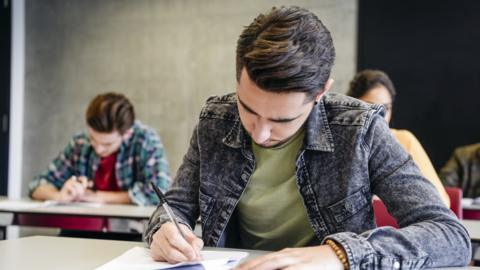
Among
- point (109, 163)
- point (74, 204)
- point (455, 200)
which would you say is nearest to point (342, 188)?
point (455, 200)

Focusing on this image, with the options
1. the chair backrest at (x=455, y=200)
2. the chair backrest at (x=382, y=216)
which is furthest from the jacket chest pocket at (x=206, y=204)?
the chair backrest at (x=455, y=200)

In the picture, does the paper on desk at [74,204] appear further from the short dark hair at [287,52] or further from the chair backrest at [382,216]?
the short dark hair at [287,52]

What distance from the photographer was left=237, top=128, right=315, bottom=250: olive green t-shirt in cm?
140

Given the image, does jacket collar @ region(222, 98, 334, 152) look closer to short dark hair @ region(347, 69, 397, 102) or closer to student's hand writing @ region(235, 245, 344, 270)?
student's hand writing @ region(235, 245, 344, 270)

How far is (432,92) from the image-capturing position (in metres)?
4.39

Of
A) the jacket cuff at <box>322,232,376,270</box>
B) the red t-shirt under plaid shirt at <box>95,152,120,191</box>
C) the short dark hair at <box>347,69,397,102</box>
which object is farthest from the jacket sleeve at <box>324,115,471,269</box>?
the red t-shirt under plaid shirt at <box>95,152,120,191</box>

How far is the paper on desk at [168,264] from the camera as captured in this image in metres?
1.12

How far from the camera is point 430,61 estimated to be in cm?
440

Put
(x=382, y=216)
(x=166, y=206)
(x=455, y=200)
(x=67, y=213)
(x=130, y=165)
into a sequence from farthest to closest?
(x=130, y=165)
(x=67, y=213)
(x=455, y=200)
(x=382, y=216)
(x=166, y=206)

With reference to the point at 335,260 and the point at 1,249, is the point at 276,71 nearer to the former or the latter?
the point at 335,260

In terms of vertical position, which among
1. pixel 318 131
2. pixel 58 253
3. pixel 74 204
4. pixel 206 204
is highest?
pixel 318 131

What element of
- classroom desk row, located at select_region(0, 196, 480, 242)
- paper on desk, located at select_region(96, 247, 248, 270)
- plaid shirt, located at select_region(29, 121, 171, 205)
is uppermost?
paper on desk, located at select_region(96, 247, 248, 270)

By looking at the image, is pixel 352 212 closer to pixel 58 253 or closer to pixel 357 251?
pixel 357 251

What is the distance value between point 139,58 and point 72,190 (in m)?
2.57
